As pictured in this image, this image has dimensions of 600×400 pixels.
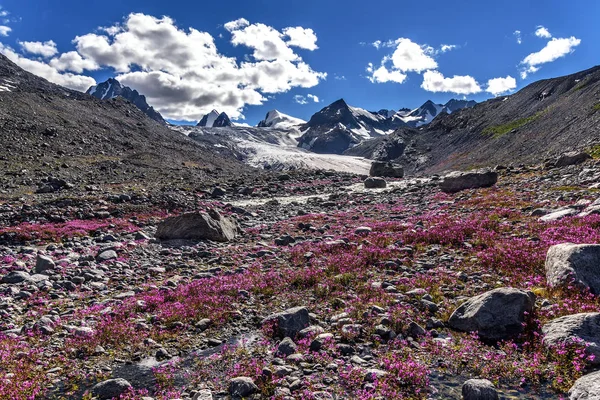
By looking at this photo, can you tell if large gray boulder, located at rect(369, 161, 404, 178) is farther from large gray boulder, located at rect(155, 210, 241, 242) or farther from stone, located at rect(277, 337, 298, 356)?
stone, located at rect(277, 337, 298, 356)

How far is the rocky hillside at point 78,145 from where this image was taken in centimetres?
5159

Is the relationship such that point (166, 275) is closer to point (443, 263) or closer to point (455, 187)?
point (443, 263)

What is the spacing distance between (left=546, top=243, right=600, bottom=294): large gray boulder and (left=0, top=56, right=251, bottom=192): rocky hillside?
46516 mm

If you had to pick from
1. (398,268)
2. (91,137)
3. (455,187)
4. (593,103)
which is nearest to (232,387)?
(398,268)

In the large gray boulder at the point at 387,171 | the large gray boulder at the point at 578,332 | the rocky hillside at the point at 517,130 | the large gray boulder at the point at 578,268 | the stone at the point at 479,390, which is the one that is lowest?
the stone at the point at 479,390

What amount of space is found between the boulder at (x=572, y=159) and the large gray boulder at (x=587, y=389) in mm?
33923

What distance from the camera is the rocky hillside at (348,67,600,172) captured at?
225 ft

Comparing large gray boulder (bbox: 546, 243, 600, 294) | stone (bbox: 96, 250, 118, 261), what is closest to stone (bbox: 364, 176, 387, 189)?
stone (bbox: 96, 250, 118, 261)

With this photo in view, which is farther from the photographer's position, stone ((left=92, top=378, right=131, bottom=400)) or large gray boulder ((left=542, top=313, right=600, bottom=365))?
stone ((left=92, top=378, right=131, bottom=400))

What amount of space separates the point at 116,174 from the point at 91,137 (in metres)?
34.1

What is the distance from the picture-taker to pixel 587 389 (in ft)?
15.6

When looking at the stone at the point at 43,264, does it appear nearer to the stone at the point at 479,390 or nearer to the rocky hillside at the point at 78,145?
the stone at the point at 479,390

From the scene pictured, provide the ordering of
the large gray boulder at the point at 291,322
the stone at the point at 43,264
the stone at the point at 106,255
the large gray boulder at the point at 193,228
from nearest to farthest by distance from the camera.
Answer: the large gray boulder at the point at 291,322 < the stone at the point at 43,264 < the stone at the point at 106,255 < the large gray boulder at the point at 193,228

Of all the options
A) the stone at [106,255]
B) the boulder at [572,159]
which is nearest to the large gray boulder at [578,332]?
the stone at [106,255]
